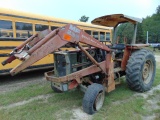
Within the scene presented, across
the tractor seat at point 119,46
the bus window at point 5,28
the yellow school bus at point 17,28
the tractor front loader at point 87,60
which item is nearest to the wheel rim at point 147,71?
the tractor front loader at point 87,60

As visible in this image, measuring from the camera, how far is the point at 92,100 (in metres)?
3.91

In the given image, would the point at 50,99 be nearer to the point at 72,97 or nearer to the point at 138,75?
the point at 72,97

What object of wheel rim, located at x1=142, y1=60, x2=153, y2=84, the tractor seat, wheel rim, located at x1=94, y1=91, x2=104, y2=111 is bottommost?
wheel rim, located at x1=94, y1=91, x2=104, y2=111

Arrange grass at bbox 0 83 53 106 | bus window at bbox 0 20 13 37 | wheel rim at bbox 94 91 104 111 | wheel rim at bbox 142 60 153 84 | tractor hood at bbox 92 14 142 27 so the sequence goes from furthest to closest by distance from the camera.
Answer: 1. bus window at bbox 0 20 13 37
2. wheel rim at bbox 142 60 153 84
3. tractor hood at bbox 92 14 142 27
4. grass at bbox 0 83 53 106
5. wheel rim at bbox 94 91 104 111

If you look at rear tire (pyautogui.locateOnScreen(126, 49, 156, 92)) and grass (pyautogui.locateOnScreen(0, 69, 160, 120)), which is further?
rear tire (pyautogui.locateOnScreen(126, 49, 156, 92))

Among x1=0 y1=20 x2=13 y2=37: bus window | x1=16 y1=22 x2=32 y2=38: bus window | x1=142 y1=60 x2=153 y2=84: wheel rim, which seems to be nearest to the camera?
x1=142 y1=60 x2=153 y2=84: wheel rim

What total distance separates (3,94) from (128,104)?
136 inches

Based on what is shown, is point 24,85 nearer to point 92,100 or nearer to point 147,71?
point 92,100

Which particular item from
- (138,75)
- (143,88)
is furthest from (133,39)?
(143,88)

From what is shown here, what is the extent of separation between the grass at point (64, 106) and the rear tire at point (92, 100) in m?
0.13

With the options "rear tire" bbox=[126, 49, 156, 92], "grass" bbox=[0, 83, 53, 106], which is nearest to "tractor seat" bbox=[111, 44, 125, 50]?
"rear tire" bbox=[126, 49, 156, 92]

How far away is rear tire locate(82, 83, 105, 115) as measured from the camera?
3906 mm

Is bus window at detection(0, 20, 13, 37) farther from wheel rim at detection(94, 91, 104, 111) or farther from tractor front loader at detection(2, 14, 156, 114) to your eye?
wheel rim at detection(94, 91, 104, 111)

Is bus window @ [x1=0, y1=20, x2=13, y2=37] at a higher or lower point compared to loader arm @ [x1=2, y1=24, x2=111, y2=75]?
higher
